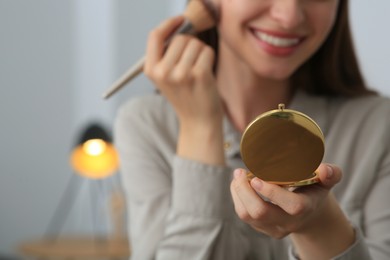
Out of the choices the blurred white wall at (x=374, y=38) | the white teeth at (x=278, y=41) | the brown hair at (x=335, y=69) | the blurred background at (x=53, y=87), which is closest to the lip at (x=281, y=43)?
the white teeth at (x=278, y=41)

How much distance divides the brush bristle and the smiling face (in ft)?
0.03

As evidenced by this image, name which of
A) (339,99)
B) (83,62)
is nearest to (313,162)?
(339,99)

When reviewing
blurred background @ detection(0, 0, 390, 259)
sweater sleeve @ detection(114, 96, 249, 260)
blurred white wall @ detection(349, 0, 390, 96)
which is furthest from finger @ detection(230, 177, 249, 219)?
blurred background @ detection(0, 0, 390, 259)

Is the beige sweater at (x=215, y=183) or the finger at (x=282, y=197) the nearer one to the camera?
the finger at (x=282, y=197)

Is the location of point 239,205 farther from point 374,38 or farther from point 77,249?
point 77,249

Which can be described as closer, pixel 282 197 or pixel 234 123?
pixel 282 197

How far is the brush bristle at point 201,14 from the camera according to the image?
0.52 meters

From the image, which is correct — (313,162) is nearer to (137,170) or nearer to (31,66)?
(137,170)

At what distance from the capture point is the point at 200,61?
0.51 m

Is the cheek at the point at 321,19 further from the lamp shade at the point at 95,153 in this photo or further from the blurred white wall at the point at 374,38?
the lamp shade at the point at 95,153

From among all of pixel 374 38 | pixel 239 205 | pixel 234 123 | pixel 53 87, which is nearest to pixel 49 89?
pixel 53 87

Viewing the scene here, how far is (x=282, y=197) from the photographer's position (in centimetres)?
27

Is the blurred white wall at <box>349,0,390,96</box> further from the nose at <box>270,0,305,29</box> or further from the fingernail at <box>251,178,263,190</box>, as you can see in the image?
the fingernail at <box>251,178,263,190</box>

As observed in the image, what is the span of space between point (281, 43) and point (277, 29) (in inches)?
0.5
